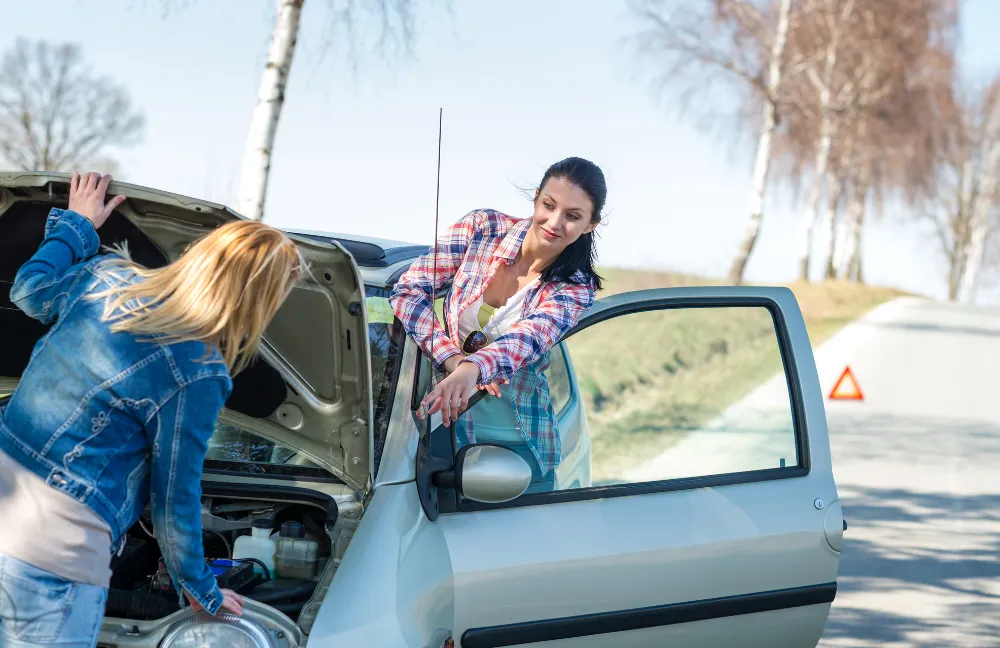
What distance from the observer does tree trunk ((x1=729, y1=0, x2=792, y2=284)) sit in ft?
69.2

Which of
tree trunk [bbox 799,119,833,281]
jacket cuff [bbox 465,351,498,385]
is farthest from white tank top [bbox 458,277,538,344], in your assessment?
tree trunk [bbox 799,119,833,281]

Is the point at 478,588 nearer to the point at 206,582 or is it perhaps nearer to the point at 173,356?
the point at 206,582

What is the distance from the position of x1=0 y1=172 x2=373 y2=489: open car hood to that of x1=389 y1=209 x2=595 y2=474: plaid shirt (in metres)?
0.29

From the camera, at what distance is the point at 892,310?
3372cm

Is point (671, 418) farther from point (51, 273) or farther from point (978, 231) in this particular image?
point (978, 231)

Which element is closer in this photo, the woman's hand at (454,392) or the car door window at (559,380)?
the woman's hand at (454,392)

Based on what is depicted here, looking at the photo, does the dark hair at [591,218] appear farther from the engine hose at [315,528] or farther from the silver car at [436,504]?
the engine hose at [315,528]

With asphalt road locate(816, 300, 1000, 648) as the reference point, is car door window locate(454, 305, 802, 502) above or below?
above

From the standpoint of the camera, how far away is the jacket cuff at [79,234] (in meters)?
2.49

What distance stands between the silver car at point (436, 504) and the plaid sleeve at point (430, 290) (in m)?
0.10

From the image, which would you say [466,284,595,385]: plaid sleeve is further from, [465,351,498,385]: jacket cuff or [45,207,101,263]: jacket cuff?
[45,207,101,263]: jacket cuff

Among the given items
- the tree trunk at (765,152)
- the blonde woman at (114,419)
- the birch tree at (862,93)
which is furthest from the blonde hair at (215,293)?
the birch tree at (862,93)

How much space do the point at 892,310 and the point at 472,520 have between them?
3334cm

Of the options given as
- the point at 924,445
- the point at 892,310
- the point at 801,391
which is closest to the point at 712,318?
the point at 801,391
